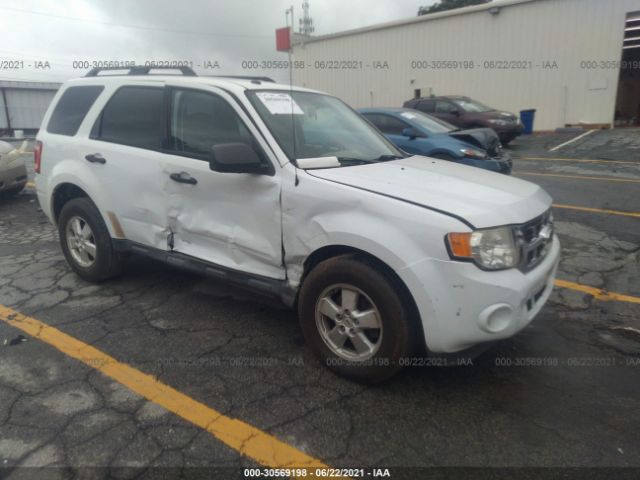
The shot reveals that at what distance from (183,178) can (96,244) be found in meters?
1.30

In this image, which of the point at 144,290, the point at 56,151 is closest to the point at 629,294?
the point at 144,290

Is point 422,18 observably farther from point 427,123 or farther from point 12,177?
point 12,177

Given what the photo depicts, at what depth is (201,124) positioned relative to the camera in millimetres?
3547

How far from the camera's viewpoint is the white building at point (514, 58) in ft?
57.7

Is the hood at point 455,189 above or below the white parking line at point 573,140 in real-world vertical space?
above

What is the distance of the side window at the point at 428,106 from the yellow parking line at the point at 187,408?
13.0 meters

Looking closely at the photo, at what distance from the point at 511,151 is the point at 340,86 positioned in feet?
43.0

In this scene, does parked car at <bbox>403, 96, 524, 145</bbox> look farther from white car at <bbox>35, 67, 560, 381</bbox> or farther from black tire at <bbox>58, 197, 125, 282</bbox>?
black tire at <bbox>58, 197, 125, 282</bbox>

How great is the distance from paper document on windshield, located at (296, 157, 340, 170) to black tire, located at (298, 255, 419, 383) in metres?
0.63

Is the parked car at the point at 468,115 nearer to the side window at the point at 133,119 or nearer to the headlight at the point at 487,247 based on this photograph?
the side window at the point at 133,119

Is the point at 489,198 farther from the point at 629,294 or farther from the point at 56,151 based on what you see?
the point at 56,151

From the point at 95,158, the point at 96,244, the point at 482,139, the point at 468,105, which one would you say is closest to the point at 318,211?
the point at 95,158

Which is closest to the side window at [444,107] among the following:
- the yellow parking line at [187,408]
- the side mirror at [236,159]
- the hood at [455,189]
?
the hood at [455,189]

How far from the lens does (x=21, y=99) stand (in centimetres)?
2530
